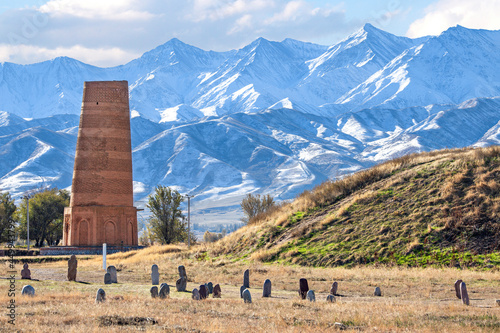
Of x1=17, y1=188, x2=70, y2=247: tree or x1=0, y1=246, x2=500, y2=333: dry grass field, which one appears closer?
x1=0, y1=246, x2=500, y2=333: dry grass field

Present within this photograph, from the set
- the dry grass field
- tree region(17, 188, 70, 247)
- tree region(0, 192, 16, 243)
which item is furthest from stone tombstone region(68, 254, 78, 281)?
tree region(17, 188, 70, 247)

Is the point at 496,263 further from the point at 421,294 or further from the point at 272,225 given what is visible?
the point at 272,225

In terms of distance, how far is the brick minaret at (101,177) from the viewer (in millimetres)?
51219

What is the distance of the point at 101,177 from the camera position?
169 feet

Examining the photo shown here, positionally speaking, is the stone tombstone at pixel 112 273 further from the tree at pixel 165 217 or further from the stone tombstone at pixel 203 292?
the tree at pixel 165 217

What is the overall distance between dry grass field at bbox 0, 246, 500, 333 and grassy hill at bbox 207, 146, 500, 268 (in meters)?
2.95

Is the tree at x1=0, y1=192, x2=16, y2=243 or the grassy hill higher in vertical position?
the tree at x1=0, y1=192, x2=16, y2=243

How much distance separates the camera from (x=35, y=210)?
7050 centimetres

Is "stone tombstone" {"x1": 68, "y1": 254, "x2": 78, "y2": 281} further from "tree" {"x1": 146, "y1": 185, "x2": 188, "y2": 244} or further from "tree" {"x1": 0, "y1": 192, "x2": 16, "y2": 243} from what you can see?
"tree" {"x1": 146, "y1": 185, "x2": 188, "y2": 244}

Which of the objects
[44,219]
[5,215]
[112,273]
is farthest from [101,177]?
[112,273]

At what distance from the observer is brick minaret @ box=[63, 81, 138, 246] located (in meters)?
51.2

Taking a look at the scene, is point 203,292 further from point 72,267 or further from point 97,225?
point 97,225

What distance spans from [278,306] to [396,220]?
1956 cm

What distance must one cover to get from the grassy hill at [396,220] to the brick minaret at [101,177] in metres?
10.2
